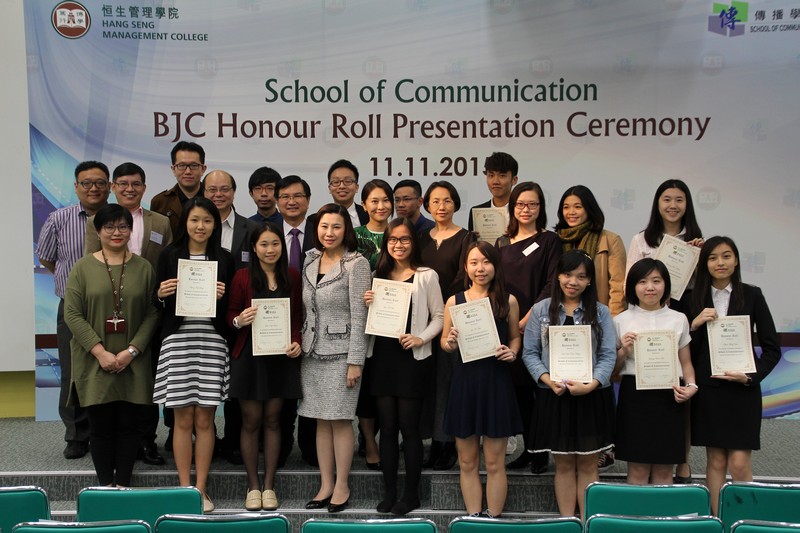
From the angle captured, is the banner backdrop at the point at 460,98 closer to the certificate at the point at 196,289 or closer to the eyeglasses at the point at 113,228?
the eyeglasses at the point at 113,228

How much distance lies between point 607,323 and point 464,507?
53.7 inches

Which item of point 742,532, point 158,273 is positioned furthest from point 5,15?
point 742,532

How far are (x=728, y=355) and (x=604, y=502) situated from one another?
51.7 inches

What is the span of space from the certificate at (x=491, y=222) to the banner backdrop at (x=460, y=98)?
1570 mm

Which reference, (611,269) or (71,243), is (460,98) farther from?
(71,243)

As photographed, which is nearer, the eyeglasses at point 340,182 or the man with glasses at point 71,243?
the man with glasses at point 71,243

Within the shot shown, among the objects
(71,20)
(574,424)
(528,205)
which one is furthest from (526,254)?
(71,20)

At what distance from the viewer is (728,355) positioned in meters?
4.13

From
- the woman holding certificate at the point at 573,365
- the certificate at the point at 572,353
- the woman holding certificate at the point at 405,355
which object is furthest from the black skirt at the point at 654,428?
the woman holding certificate at the point at 405,355

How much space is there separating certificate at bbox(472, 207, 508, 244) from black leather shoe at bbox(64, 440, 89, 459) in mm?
2875

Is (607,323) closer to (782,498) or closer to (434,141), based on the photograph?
(782,498)

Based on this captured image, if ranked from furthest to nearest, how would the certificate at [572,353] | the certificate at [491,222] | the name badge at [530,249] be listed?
the certificate at [491,222]
the name badge at [530,249]
the certificate at [572,353]

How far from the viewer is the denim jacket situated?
4055mm

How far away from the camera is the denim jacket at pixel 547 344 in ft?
13.3
